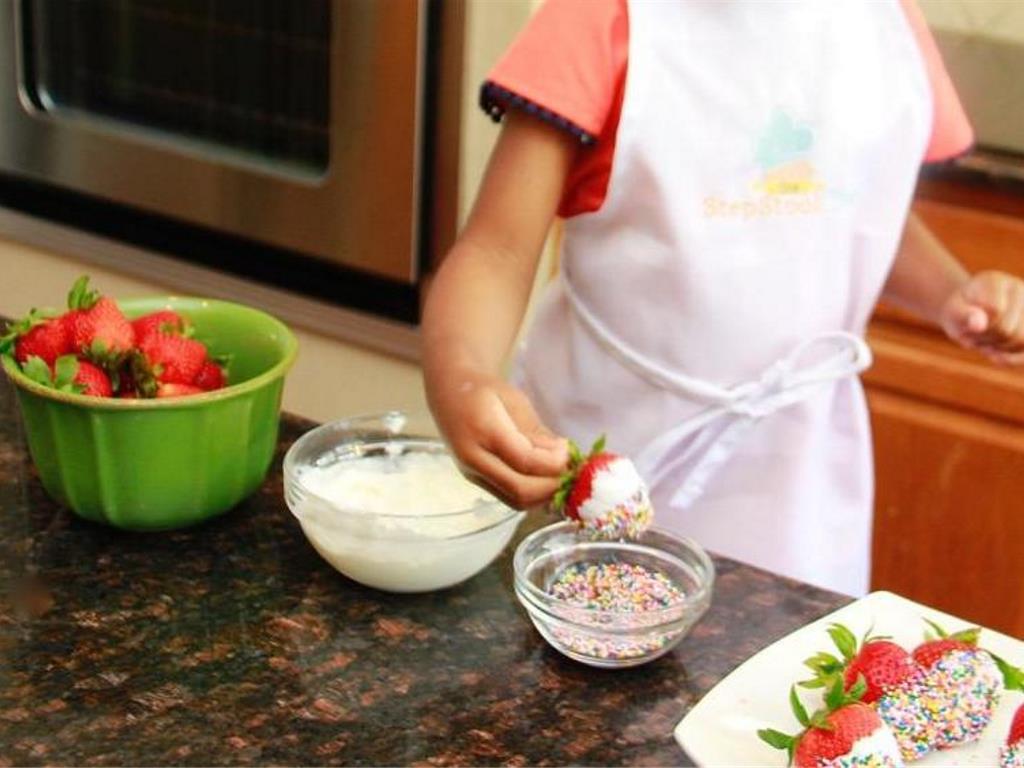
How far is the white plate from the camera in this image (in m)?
0.70

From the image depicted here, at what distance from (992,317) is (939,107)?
0.72ft

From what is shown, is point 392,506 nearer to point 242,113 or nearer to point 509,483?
point 509,483

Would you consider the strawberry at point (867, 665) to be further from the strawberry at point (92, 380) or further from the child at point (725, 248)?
the strawberry at point (92, 380)

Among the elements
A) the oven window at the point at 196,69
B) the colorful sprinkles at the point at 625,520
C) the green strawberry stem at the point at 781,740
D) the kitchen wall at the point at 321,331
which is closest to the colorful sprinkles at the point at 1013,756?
the green strawberry stem at the point at 781,740

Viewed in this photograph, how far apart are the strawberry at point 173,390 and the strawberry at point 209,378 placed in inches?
0.5

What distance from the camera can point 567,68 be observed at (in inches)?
40.1

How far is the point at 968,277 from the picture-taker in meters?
1.17

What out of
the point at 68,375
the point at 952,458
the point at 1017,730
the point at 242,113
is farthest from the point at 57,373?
the point at 952,458

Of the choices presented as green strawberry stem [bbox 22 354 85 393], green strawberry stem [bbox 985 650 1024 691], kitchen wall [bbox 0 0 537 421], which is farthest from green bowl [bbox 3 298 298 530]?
kitchen wall [bbox 0 0 537 421]

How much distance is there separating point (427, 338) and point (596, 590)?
0.21 meters

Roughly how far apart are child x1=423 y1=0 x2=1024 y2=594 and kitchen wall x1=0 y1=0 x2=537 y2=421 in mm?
465

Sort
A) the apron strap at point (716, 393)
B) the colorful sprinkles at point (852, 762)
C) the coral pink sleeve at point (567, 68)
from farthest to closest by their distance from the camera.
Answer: the apron strap at point (716, 393) → the coral pink sleeve at point (567, 68) → the colorful sprinkles at point (852, 762)

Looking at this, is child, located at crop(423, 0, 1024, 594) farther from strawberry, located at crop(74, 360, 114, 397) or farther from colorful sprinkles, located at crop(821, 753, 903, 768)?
colorful sprinkles, located at crop(821, 753, 903, 768)

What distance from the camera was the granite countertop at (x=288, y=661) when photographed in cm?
71
